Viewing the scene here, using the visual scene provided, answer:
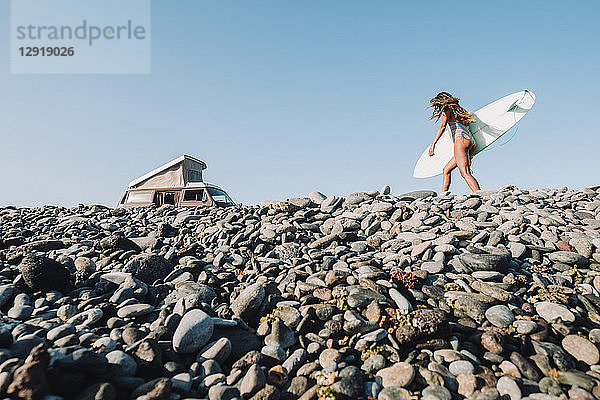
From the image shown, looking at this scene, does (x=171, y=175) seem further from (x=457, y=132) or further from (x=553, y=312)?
(x=553, y=312)

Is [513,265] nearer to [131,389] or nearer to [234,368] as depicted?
[234,368]

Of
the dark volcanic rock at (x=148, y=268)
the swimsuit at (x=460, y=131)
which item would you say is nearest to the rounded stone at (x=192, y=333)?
the dark volcanic rock at (x=148, y=268)

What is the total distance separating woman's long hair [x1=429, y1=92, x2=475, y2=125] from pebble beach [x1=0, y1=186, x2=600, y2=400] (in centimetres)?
357

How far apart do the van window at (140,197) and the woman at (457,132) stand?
10.6m

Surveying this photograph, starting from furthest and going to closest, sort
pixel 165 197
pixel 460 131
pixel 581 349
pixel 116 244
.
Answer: pixel 165 197
pixel 460 131
pixel 116 244
pixel 581 349

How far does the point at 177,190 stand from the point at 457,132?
32.7 feet

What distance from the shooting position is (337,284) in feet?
13.4

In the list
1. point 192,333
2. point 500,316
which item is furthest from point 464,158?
point 192,333

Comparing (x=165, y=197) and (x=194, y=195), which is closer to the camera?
(x=194, y=195)

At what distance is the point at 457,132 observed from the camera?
9.02 metres

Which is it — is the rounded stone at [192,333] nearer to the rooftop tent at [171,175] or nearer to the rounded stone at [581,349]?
the rounded stone at [581,349]

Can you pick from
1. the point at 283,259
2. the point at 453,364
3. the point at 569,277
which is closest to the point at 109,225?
the point at 283,259

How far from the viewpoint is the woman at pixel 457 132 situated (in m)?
8.84

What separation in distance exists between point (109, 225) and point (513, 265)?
7.73 meters
